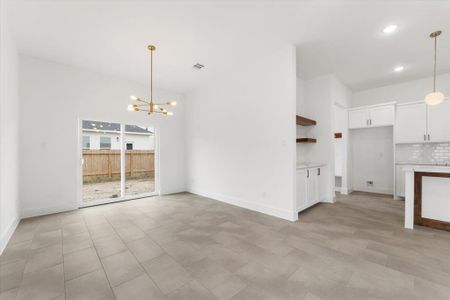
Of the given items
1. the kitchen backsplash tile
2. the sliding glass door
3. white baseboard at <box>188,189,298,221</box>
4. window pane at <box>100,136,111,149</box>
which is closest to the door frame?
the sliding glass door

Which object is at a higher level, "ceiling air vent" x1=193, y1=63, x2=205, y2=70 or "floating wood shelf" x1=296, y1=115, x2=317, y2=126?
"ceiling air vent" x1=193, y1=63, x2=205, y2=70

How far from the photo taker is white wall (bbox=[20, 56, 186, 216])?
12.7 feet

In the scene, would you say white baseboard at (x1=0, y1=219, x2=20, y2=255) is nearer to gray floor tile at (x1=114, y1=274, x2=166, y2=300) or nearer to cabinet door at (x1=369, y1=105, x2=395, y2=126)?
gray floor tile at (x1=114, y1=274, x2=166, y2=300)

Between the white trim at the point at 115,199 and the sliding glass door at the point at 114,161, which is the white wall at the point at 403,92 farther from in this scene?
the white trim at the point at 115,199

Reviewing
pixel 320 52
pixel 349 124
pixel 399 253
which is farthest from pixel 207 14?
pixel 349 124

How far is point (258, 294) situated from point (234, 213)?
2.32m

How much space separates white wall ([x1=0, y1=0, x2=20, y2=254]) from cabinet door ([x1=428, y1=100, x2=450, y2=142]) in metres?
8.70

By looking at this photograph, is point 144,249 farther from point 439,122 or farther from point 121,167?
point 439,122

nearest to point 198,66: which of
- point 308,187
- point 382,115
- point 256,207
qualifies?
point 256,207

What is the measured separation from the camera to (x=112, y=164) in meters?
6.84

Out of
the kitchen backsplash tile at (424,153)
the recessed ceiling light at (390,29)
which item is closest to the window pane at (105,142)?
the recessed ceiling light at (390,29)

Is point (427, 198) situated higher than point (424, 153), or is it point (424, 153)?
point (424, 153)

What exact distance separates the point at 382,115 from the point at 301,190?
374cm

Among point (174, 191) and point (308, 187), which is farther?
point (174, 191)
